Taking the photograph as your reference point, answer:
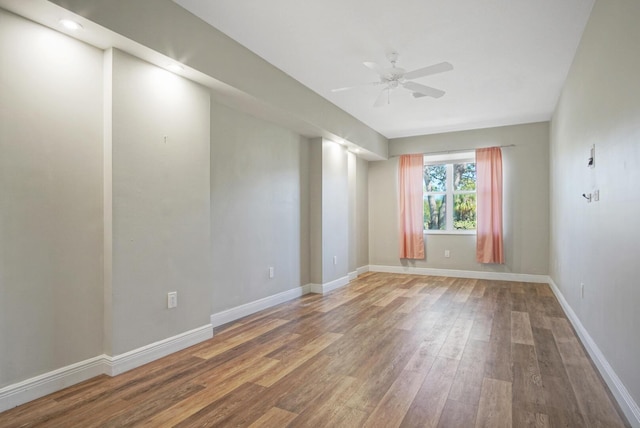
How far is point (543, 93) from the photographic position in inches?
177

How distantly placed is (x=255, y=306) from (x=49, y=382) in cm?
210

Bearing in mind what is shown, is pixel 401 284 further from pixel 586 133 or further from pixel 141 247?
pixel 141 247

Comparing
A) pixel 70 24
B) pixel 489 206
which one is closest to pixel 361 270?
pixel 489 206

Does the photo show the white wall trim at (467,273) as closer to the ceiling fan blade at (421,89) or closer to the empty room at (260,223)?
the empty room at (260,223)

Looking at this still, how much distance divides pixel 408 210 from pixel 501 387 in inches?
184

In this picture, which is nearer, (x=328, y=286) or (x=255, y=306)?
(x=255, y=306)

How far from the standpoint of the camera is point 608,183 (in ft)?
7.43

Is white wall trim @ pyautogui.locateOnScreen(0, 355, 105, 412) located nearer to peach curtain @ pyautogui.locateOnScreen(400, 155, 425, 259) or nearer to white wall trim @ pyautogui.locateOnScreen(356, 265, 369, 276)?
white wall trim @ pyautogui.locateOnScreen(356, 265, 369, 276)

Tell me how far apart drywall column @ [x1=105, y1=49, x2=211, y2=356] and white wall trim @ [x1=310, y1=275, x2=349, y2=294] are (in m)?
2.14

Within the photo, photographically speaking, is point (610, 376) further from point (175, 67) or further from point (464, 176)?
point (464, 176)

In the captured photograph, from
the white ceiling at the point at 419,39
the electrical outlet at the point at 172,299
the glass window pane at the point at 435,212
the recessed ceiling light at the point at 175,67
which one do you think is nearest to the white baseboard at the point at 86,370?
the electrical outlet at the point at 172,299

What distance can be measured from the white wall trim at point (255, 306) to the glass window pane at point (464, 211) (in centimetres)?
320

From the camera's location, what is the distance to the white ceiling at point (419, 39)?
2670 mm

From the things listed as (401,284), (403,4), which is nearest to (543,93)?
(403,4)
